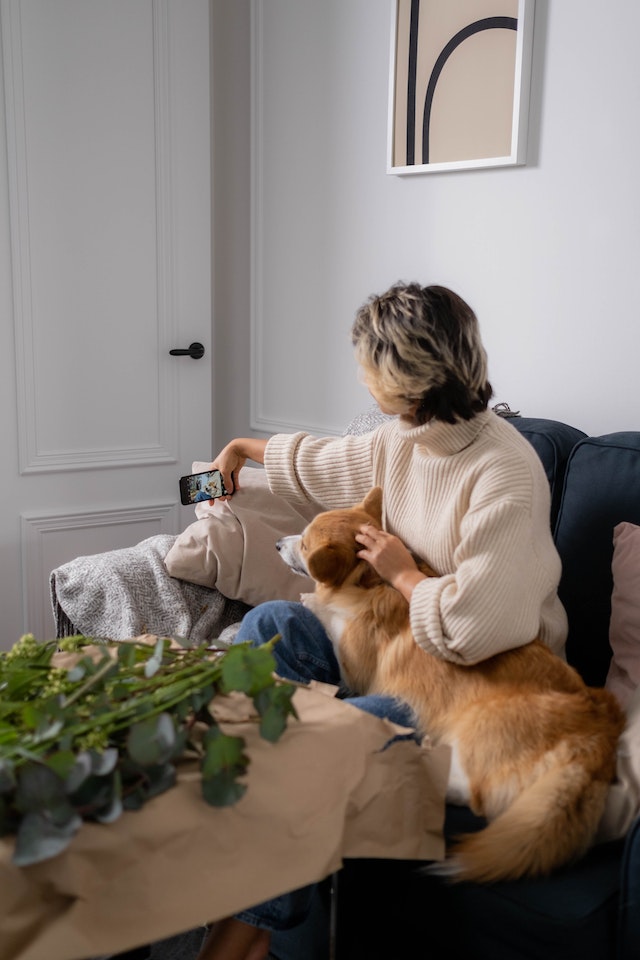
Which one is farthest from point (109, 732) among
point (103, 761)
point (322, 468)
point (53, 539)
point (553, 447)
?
point (53, 539)

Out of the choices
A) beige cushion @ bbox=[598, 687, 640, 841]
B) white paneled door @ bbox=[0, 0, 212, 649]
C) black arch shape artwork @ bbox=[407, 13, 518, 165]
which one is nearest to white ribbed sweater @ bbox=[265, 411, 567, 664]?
beige cushion @ bbox=[598, 687, 640, 841]

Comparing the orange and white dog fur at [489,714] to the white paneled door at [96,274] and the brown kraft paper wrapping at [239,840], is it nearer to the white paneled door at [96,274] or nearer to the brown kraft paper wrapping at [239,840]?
the brown kraft paper wrapping at [239,840]

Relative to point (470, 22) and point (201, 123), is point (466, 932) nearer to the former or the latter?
point (470, 22)

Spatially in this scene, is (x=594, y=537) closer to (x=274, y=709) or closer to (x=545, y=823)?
(x=545, y=823)

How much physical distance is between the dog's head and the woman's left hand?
0.9 inches

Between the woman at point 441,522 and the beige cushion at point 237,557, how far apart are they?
15.8 inches

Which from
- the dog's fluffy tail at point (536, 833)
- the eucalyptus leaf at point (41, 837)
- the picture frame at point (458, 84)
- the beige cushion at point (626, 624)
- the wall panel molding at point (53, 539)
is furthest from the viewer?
the wall panel molding at point (53, 539)

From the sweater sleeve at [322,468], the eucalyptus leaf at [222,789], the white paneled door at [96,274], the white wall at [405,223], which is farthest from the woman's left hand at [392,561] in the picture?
the white paneled door at [96,274]

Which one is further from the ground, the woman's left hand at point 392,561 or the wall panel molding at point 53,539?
the woman's left hand at point 392,561

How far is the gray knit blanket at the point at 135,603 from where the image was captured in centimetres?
199

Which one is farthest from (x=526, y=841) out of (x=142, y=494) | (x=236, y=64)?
(x=236, y=64)

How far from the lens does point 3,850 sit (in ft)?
2.73

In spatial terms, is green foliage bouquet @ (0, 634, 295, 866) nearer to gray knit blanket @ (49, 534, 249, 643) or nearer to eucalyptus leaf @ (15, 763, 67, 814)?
eucalyptus leaf @ (15, 763, 67, 814)

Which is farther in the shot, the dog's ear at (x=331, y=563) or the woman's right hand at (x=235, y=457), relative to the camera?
the woman's right hand at (x=235, y=457)
